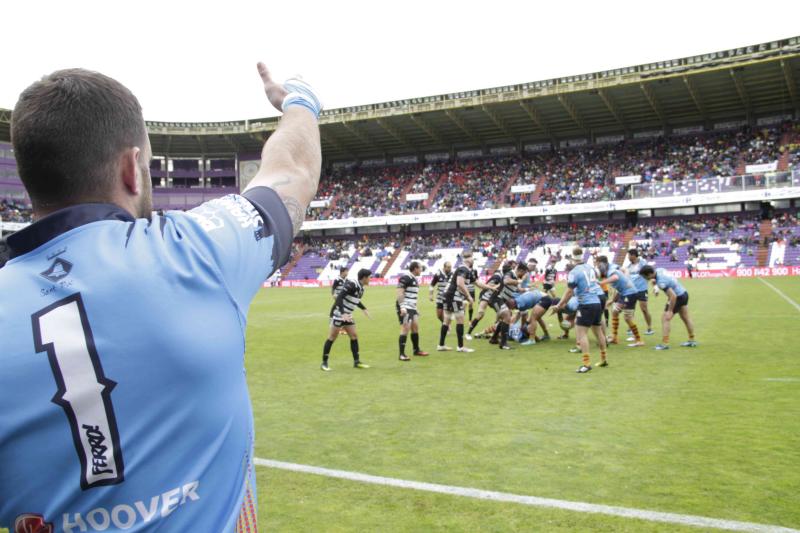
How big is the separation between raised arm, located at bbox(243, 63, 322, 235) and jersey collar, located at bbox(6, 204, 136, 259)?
35cm

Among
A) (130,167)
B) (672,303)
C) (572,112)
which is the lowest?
(672,303)

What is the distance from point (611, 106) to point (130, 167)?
5197 centimetres

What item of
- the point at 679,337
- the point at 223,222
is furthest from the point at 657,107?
the point at 223,222

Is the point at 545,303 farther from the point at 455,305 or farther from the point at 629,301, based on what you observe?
the point at 455,305

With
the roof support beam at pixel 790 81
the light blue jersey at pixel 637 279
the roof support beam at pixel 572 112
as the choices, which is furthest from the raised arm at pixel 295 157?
the roof support beam at pixel 572 112

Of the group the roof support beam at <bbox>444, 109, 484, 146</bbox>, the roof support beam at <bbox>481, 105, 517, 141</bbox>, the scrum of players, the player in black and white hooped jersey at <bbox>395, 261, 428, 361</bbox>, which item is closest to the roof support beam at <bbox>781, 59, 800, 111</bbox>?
the roof support beam at <bbox>481, 105, 517, 141</bbox>

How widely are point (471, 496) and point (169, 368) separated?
448 centimetres

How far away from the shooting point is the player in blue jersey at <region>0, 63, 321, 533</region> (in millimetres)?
1067

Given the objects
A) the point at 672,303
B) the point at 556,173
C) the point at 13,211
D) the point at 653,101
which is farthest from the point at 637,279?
the point at 13,211

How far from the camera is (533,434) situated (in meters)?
6.96

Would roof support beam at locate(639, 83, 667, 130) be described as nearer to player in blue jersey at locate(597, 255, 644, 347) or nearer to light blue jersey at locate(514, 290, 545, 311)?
player in blue jersey at locate(597, 255, 644, 347)

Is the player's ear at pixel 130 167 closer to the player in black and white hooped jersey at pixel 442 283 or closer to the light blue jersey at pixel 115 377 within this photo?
the light blue jersey at pixel 115 377

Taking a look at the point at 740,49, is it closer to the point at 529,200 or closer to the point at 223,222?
the point at 529,200

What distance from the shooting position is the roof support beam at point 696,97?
43453 millimetres
